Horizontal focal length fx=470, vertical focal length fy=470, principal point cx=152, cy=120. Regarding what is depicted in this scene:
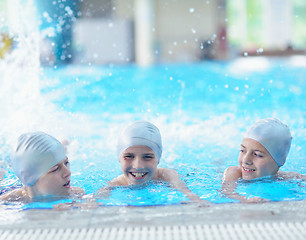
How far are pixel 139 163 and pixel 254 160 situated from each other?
955mm

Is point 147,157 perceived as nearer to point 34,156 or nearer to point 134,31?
point 34,156

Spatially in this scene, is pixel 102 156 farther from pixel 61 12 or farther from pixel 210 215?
pixel 61 12

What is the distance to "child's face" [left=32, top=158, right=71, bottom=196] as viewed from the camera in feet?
11.5

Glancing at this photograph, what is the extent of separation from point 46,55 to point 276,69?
30.3ft

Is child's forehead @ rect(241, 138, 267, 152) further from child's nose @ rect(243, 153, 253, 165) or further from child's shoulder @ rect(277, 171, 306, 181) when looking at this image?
child's shoulder @ rect(277, 171, 306, 181)

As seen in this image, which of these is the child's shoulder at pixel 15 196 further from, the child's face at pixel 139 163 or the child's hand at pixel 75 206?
the child's face at pixel 139 163

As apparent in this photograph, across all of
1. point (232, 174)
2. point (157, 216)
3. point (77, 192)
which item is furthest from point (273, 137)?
point (77, 192)

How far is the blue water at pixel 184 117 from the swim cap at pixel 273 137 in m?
0.25

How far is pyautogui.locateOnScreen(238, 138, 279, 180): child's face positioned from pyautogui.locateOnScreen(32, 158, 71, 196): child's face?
1.45m

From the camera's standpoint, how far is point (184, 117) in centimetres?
Result: 842

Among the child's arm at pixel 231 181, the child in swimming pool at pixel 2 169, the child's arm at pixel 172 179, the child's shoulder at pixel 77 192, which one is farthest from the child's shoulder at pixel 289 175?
the child in swimming pool at pixel 2 169

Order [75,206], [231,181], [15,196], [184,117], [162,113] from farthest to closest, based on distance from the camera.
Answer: [162,113], [184,117], [231,181], [15,196], [75,206]

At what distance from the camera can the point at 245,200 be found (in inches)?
128

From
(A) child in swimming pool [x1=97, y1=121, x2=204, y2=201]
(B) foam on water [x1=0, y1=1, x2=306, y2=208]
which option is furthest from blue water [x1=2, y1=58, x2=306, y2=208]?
(A) child in swimming pool [x1=97, y1=121, x2=204, y2=201]
